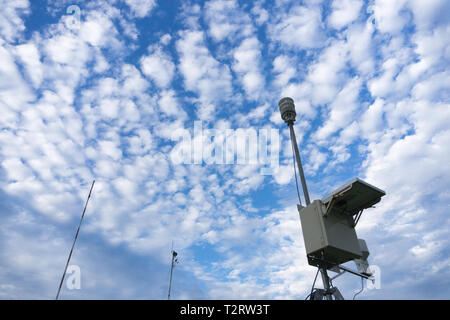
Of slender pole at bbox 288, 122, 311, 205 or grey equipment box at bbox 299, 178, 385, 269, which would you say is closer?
grey equipment box at bbox 299, 178, 385, 269

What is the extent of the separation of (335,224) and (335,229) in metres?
0.26

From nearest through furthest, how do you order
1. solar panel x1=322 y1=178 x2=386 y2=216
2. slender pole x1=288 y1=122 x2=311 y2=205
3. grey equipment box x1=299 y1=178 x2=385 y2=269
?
grey equipment box x1=299 y1=178 x2=385 y2=269 < solar panel x1=322 y1=178 x2=386 y2=216 < slender pole x1=288 y1=122 x2=311 y2=205

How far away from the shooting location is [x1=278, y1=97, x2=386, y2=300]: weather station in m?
11.9

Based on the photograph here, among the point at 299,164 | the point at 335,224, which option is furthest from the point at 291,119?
the point at 335,224

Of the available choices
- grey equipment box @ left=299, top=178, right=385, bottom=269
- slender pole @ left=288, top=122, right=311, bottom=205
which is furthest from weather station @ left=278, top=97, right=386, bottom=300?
Result: slender pole @ left=288, top=122, right=311, bottom=205

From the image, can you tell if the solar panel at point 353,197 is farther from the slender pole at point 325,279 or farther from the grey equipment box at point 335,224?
the slender pole at point 325,279

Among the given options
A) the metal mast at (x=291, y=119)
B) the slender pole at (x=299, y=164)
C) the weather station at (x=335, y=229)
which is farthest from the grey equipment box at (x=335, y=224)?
the metal mast at (x=291, y=119)

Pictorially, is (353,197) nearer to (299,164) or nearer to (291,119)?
(299,164)

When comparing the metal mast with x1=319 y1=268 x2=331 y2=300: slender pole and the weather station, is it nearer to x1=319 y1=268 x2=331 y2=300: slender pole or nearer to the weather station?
the weather station

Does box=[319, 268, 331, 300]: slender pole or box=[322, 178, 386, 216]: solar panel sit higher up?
box=[322, 178, 386, 216]: solar panel

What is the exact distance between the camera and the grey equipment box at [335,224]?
11906 mm
